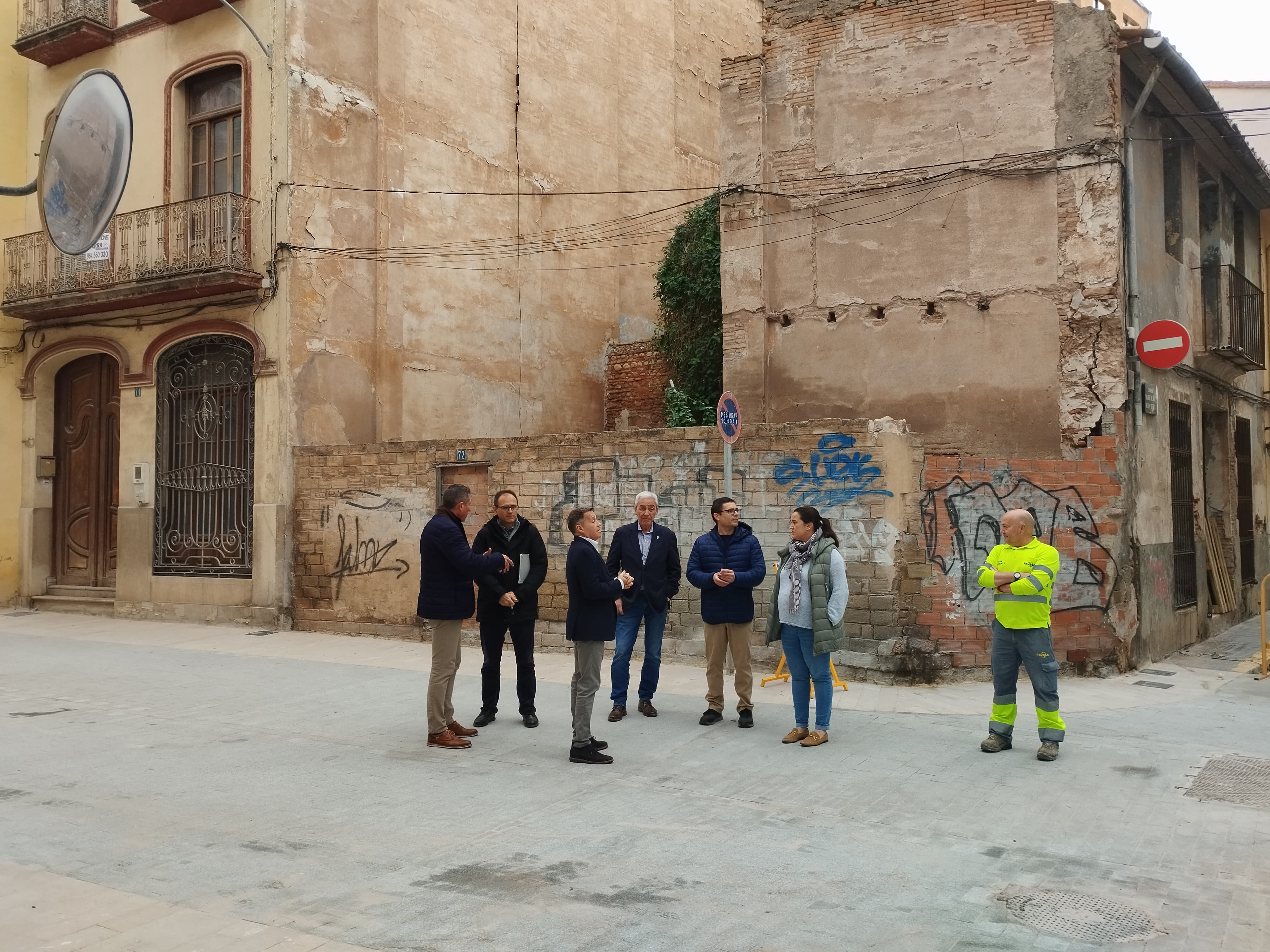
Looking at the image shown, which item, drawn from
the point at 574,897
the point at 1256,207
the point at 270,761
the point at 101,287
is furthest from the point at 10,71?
the point at 1256,207

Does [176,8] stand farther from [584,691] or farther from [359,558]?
[584,691]

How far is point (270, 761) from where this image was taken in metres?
7.13

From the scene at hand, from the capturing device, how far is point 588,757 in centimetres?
705

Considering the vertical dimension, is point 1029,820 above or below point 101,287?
below

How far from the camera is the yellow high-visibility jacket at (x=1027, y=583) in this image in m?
7.17

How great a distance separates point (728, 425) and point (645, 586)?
2.14 metres

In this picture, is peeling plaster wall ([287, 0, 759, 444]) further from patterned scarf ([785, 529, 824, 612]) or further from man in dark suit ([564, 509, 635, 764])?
patterned scarf ([785, 529, 824, 612])

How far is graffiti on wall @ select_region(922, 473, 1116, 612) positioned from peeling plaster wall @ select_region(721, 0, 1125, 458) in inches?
21.6

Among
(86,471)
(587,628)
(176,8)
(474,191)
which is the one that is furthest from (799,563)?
(86,471)

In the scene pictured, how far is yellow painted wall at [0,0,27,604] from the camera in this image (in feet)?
58.3

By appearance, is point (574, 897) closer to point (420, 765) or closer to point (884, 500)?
point (420, 765)

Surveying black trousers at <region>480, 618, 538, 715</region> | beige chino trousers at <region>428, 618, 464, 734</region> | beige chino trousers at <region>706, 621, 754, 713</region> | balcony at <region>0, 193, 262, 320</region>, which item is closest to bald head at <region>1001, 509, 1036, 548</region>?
beige chino trousers at <region>706, 621, 754, 713</region>

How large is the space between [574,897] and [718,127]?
834 inches

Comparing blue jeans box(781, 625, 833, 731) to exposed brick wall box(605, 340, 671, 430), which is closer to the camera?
blue jeans box(781, 625, 833, 731)
